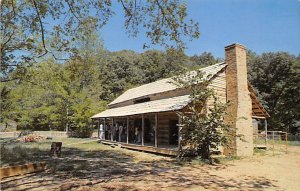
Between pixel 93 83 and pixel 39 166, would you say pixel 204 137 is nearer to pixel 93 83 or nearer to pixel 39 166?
pixel 39 166

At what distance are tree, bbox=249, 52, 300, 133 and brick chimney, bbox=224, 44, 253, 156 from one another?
23.7 m

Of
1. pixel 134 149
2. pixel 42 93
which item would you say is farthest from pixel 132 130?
pixel 42 93

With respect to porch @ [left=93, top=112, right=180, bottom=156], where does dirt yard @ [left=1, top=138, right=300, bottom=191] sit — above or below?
below

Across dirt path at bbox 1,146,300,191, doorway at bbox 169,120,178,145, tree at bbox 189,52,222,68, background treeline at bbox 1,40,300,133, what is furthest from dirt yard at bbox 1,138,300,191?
tree at bbox 189,52,222,68

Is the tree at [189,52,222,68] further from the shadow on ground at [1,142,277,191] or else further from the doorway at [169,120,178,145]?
the shadow on ground at [1,142,277,191]

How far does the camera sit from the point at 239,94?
18.4 m

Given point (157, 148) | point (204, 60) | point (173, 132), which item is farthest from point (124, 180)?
point (204, 60)

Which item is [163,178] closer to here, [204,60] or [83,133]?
[83,133]

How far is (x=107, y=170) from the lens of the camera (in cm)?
1198

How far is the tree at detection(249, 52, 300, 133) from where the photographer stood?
128ft

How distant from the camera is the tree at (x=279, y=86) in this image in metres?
39.1

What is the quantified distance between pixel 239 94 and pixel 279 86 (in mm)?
26419

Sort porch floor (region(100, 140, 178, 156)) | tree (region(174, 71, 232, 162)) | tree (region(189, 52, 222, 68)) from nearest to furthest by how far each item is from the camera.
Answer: tree (region(174, 71, 232, 162)) → porch floor (region(100, 140, 178, 156)) → tree (region(189, 52, 222, 68))

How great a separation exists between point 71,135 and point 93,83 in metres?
9.90
